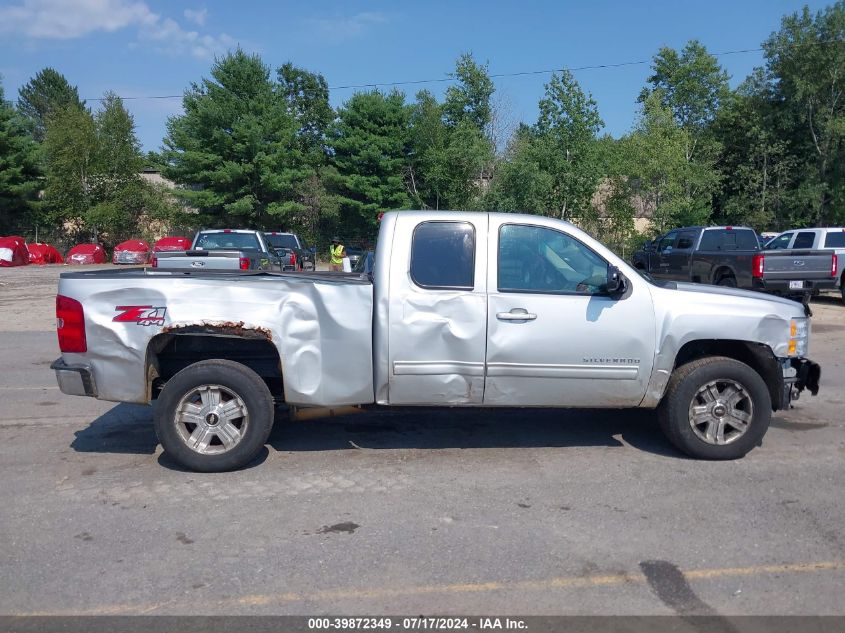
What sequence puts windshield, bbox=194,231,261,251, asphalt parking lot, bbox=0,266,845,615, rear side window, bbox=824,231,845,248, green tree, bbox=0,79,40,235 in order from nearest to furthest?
asphalt parking lot, bbox=0,266,845,615
windshield, bbox=194,231,261,251
rear side window, bbox=824,231,845,248
green tree, bbox=0,79,40,235

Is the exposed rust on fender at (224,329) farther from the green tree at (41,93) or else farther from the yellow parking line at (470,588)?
the green tree at (41,93)

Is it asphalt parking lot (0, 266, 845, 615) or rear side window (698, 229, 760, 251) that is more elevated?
rear side window (698, 229, 760, 251)

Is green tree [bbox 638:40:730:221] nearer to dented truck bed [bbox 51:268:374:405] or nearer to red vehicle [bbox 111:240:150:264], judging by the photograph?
red vehicle [bbox 111:240:150:264]

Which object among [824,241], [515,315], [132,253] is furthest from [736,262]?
[132,253]

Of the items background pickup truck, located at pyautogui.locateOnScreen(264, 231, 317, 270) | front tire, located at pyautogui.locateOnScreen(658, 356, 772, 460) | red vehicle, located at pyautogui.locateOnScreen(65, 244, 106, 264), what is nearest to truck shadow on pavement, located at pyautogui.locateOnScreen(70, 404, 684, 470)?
front tire, located at pyautogui.locateOnScreen(658, 356, 772, 460)

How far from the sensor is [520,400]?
5.70m

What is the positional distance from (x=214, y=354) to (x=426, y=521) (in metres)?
2.37

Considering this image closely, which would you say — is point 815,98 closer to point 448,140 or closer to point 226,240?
point 448,140

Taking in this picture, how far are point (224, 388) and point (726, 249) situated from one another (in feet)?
53.6

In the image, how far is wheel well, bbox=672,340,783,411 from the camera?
5.92 meters

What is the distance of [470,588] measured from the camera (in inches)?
152

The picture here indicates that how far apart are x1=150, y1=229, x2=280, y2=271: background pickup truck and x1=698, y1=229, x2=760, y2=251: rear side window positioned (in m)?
10.8

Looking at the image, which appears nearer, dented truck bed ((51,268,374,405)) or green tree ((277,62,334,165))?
dented truck bed ((51,268,374,405))

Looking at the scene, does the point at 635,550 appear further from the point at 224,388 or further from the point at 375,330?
the point at 224,388
